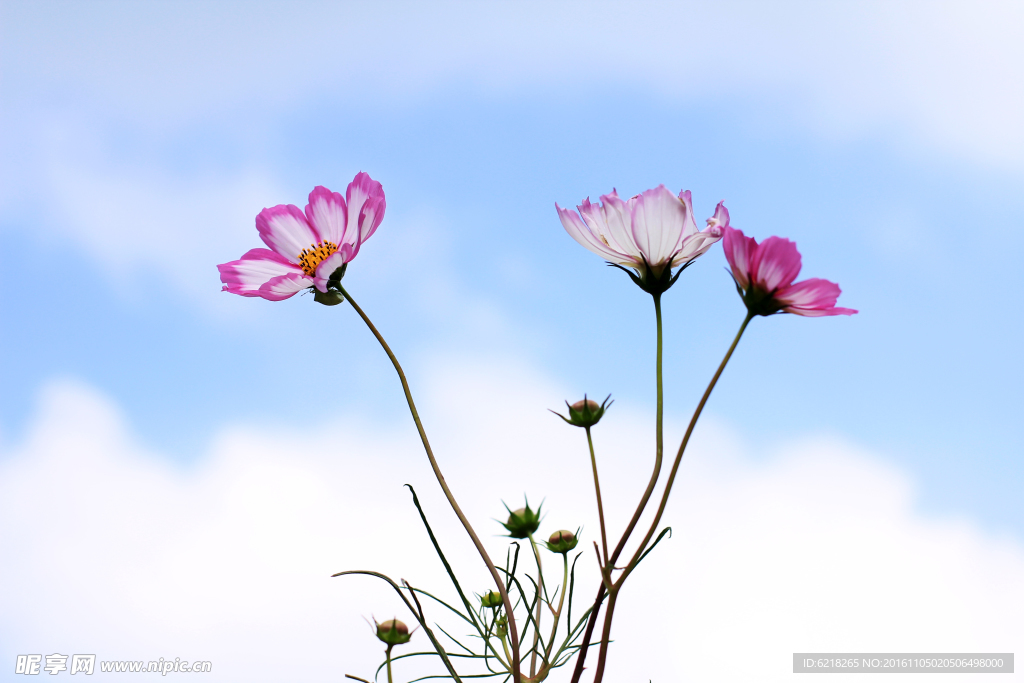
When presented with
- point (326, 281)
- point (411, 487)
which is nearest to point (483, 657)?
point (411, 487)

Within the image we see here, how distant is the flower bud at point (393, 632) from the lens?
635 millimetres

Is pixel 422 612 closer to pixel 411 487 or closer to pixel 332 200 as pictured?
pixel 411 487

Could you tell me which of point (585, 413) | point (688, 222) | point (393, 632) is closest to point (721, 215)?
point (688, 222)

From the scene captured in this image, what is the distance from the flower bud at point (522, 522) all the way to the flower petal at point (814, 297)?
27cm

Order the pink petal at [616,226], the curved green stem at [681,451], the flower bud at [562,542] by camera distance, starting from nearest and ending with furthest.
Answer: the curved green stem at [681,451] < the pink petal at [616,226] < the flower bud at [562,542]

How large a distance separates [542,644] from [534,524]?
11 centimetres

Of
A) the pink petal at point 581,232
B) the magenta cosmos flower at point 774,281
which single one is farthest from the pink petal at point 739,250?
the pink petal at point 581,232

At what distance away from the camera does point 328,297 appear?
66cm

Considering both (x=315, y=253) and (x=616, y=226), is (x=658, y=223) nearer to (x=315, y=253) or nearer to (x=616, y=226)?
(x=616, y=226)

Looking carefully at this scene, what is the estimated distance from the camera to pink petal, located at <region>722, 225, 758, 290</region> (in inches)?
21.3

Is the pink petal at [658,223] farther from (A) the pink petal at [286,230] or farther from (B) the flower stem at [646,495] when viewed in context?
(A) the pink petal at [286,230]

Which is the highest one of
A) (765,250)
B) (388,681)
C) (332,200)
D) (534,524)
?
(332,200)

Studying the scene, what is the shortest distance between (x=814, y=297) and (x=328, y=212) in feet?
1.47

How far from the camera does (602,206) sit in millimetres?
647
